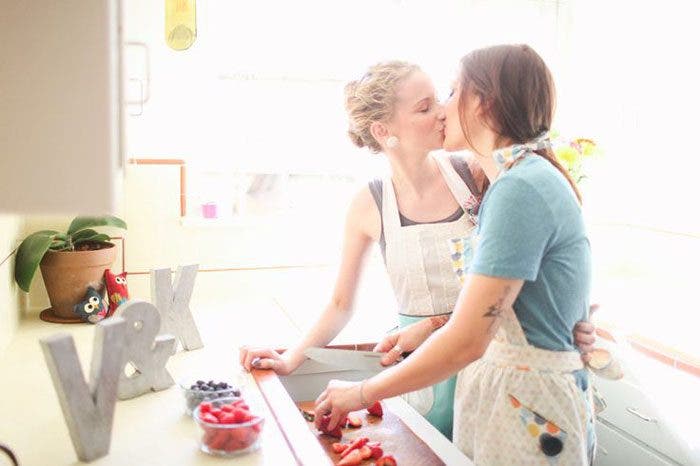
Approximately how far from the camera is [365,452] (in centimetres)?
126

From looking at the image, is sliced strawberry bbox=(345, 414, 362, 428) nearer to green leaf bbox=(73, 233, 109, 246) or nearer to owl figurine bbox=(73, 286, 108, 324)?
owl figurine bbox=(73, 286, 108, 324)

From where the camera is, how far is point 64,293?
197cm

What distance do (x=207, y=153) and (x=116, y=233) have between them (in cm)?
45

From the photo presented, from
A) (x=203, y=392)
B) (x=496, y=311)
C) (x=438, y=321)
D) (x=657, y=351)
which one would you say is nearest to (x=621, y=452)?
(x=657, y=351)

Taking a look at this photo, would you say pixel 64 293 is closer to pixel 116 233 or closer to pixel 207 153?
pixel 116 233

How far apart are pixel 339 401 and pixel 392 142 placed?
2.23 ft

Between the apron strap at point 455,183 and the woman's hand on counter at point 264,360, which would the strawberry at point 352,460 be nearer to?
the woman's hand on counter at point 264,360

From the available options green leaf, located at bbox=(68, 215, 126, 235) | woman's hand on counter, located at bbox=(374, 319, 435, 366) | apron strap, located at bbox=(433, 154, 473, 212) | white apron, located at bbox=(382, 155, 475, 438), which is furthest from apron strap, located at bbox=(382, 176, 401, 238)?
green leaf, located at bbox=(68, 215, 126, 235)

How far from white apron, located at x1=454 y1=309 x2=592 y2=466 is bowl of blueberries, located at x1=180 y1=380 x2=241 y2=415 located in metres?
0.44

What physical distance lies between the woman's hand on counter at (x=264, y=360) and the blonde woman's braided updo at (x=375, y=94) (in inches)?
22.6

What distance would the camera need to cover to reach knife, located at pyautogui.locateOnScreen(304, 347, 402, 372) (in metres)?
1.47

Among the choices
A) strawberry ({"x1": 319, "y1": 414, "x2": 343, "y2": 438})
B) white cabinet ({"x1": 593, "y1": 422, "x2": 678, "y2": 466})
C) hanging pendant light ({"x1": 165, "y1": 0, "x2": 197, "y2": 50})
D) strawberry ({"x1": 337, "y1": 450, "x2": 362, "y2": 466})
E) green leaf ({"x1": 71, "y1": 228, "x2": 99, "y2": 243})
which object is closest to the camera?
strawberry ({"x1": 337, "y1": 450, "x2": 362, "y2": 466})

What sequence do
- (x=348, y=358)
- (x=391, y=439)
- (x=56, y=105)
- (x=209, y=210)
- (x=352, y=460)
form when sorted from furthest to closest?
1. (x=209, y=210)
2. (x=348, y=358)
3. (x=391, y=439)
4. (x=352, y=460)
5. (x=56, y=105)

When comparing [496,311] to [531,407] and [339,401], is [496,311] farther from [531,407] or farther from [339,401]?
[339,401]
